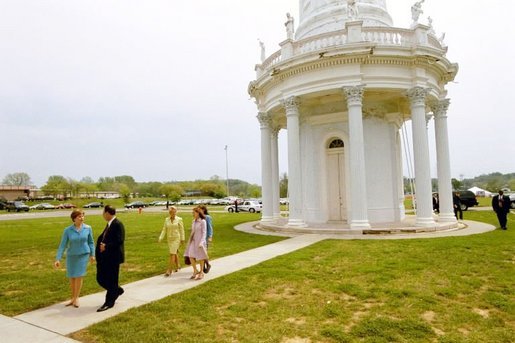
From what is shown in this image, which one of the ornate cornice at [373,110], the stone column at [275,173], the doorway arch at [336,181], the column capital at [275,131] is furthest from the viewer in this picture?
the column capital at [275,131]

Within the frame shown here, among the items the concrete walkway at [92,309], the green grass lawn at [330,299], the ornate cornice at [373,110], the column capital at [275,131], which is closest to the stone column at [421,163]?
the ornate cornice at [373,110]

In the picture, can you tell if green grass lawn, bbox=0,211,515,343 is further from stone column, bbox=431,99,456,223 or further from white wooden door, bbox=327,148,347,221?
white wooden door, bbox=327,148,347,221

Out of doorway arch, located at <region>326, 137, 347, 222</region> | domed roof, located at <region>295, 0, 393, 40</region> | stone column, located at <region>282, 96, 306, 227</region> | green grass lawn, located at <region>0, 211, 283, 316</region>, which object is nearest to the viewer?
green grass lawn, located at <region>0, 211, 283, 316</region>

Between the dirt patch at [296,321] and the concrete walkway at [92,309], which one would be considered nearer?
the concrete walkway at [92,309]

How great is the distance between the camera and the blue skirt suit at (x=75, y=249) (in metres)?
5.67

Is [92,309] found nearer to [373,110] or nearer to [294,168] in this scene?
[294,168]

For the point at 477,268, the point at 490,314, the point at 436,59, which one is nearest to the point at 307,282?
the point at 490,314

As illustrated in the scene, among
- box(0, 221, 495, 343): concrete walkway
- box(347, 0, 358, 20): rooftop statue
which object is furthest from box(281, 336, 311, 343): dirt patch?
box(347, 0, 358, 20): rooftop statue

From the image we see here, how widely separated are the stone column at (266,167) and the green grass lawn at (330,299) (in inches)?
320

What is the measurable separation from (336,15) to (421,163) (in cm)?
917

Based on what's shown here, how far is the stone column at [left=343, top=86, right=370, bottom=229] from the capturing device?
1346 cm

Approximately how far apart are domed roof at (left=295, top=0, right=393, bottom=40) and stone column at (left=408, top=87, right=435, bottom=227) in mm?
5625

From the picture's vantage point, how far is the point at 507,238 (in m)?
11.6

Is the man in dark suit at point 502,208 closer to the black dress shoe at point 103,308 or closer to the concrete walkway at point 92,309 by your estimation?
the concrete walkway at point 92,309
